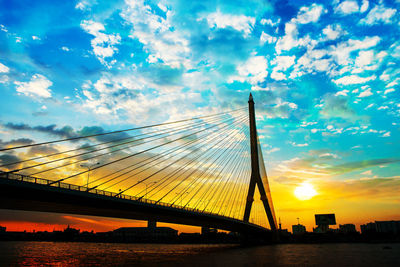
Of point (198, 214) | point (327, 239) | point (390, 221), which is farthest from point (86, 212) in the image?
point (390, 221)

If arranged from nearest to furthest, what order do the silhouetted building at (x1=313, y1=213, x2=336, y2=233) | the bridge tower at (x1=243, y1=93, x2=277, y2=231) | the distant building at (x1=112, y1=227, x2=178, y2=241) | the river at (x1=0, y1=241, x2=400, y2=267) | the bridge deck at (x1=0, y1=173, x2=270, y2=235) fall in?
1. the bridge deck at (x1=0, y1=173, x2=270, y2=235)
2. the river at (x1=0, y1=241, x2=400, y2=267)
3. the bridge tower at (x1=243, y1=93, x2=277, y2=231)
4. the silhouetted building at (x1=313, y1=213, x2=336, y2=233)
5. the distant building at (x1=112, y1=227, x2=178, y2=241)

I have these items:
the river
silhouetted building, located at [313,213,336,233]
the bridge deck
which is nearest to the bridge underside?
the bridge deck

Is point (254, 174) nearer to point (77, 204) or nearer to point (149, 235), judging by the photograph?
point (77, 204)

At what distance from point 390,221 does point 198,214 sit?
20058 centimetres

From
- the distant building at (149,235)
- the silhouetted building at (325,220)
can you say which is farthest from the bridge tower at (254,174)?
the distant building at (149,235)

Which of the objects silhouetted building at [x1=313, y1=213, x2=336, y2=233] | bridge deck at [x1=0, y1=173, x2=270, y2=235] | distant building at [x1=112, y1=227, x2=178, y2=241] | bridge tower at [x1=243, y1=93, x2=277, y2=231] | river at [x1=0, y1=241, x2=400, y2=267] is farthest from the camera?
distant building at [x1=112, y1=227, x2=178, y2=241]

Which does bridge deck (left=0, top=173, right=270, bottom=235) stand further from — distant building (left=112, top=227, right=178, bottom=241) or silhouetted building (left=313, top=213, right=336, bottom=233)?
distant building (left=112, top=227, right=178, bottom=241)

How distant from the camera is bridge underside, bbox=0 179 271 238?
2692cm

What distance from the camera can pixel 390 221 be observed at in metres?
197

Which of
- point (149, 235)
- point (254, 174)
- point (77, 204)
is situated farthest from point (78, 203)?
point (149, 235)

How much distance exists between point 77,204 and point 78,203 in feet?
1.12

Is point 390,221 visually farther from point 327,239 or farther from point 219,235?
point 219,235

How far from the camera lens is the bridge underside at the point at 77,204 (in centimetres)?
2692

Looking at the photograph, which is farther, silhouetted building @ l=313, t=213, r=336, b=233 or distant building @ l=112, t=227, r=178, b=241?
distant building @ l=112, t=227, r=178, b=241
